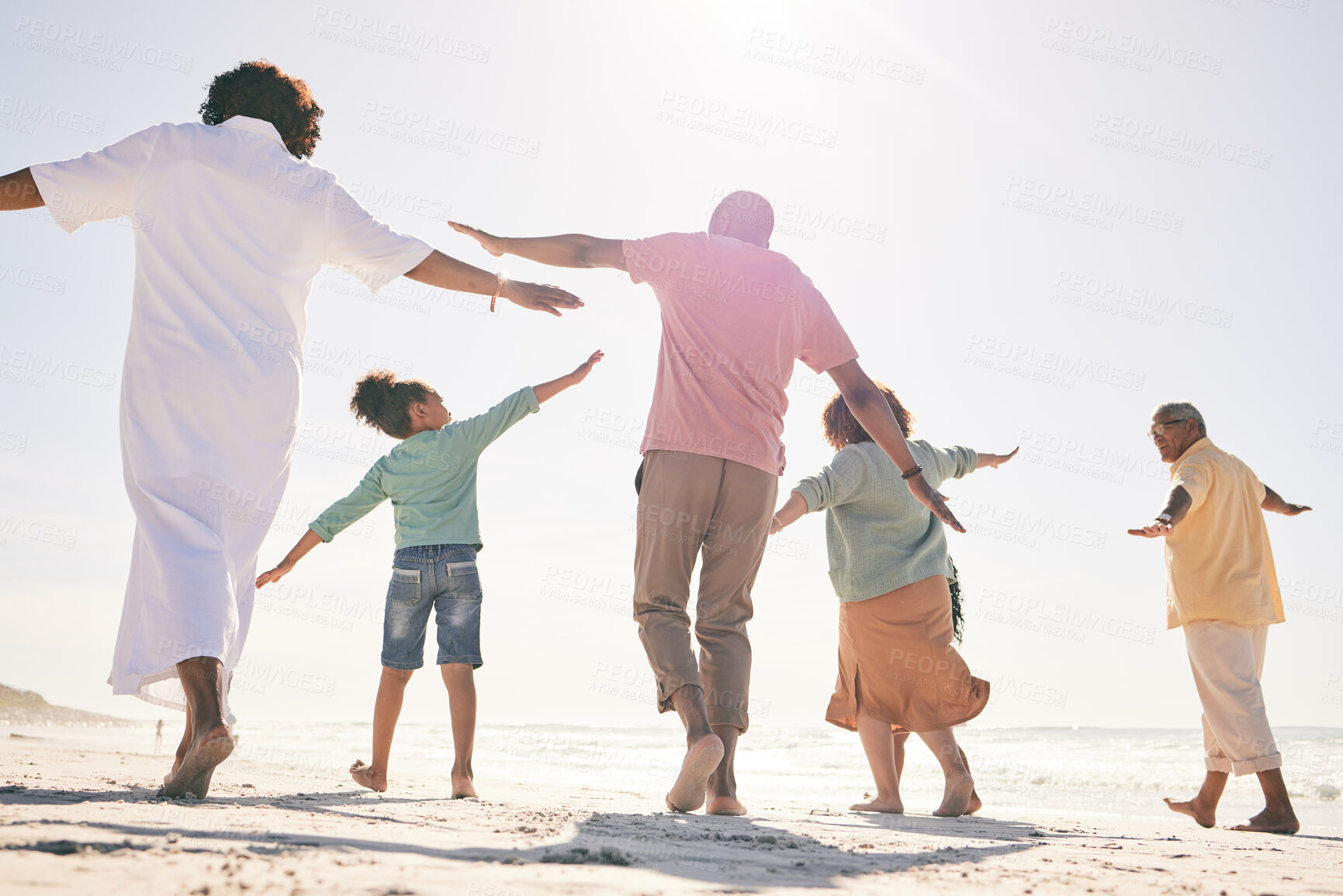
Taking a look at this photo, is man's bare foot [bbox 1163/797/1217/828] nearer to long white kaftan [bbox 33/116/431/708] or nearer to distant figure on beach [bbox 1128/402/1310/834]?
distant figure on beach [bbox 1128/402/1310/834]

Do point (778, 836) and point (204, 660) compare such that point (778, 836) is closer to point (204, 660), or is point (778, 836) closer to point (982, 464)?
point (204, 660)

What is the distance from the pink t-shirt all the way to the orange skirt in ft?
3.91

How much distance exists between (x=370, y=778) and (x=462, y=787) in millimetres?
585

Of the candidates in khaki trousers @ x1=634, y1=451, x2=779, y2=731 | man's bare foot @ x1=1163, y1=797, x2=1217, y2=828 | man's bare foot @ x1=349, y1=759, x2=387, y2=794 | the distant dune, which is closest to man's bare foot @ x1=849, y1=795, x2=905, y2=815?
khaki trousers @ x1=634, y1=451, x2=779, y2=731

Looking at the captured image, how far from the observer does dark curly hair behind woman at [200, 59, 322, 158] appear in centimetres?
342

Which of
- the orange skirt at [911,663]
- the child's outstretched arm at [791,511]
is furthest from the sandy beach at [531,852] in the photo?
the child's outstretched arm at [791,511]

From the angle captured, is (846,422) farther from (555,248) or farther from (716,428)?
(555,248)

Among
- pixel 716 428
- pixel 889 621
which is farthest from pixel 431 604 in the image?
pixel 889 621

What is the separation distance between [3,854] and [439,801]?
1983 mm

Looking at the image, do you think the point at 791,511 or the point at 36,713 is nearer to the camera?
the point at 791,511

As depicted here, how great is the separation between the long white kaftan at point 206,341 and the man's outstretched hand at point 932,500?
2.01 m

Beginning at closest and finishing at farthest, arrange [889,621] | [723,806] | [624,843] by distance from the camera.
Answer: [624,843] → [723,806] → [889,621]

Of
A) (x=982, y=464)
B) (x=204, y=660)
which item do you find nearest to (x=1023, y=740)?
(x=982, y=464)

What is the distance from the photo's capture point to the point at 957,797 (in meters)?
4.22
